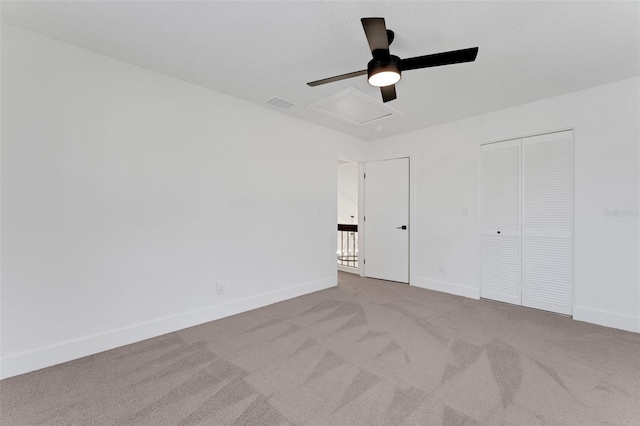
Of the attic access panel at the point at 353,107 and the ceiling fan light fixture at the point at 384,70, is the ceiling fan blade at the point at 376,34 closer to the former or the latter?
the ceiling fan light fixture at the point at 384,70

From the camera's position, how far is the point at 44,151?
2.22 m

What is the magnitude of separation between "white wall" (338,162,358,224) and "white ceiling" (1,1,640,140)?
4491 millimetres

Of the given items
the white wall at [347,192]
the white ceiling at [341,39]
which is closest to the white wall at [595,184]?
the white ceiling at [341,39]

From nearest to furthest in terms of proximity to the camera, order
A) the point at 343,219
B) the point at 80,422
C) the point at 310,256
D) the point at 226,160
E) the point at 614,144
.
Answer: the point at 80,422
the point at 614,144
the point at 226,160
the point at 310,256
the point at 343,219

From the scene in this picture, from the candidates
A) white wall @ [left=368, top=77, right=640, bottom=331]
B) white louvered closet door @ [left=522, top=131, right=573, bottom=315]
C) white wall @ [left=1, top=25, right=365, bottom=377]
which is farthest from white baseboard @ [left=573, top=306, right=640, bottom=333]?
white wall @ [left=1, top=25, right=365, bottom=377]

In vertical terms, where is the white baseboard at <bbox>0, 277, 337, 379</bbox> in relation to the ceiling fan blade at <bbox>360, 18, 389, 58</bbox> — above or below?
below

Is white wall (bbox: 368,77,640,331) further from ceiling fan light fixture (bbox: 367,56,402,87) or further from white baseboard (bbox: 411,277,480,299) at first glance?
ceiling fan light fixture (bbox: 367,56,402,87)

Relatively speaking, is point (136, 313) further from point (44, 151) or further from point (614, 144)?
point (614, 144)

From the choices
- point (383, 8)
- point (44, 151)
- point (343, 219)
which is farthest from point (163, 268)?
point (343, 219)

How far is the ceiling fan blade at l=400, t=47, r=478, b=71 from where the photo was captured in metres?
1.76

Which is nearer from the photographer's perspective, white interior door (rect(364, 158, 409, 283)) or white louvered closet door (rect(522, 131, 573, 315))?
white louvered closet door (rect(522, 131, 573, 315))

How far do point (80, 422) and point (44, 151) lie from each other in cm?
198

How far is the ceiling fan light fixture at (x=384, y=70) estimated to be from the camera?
1956 mm

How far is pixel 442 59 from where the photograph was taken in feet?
6.11
